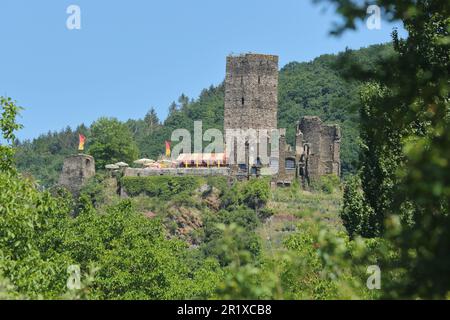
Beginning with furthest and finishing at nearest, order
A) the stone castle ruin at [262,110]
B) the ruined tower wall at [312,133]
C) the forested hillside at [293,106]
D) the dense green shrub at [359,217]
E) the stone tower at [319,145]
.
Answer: the forested hillside at [293,106]
the stone castle ruin at [262,110]
the ruined tower wall at [312,133]
the stone tower at [319,145]
the dense green shrub at [359,217]

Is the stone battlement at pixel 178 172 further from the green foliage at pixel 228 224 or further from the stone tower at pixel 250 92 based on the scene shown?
the stone tower at pixel 250 92

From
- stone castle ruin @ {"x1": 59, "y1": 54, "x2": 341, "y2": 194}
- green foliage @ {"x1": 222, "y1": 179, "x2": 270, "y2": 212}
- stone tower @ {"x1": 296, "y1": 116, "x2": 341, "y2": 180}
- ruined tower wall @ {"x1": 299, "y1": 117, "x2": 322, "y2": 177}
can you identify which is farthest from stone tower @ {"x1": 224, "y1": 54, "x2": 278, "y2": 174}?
green foliage @ {"x1": 222, "y1": 179, "x2": 270, "y2": 212}

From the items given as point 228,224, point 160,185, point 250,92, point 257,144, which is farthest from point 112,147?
point 228,224

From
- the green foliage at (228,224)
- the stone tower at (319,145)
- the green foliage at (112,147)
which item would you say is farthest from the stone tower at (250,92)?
the green foliage at (228,224)

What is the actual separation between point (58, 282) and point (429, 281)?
60.3ft

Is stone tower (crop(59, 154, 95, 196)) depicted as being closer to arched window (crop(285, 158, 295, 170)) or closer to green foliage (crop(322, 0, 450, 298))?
arched window (crop(285, 158, 295, 170))

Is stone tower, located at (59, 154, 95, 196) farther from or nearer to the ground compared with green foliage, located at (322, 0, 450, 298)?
nearer to the ground

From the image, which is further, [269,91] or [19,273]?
[269,91]

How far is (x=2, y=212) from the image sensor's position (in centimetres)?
2230

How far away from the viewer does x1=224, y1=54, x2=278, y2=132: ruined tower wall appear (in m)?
72.6

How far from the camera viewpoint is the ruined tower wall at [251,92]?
2859 inches

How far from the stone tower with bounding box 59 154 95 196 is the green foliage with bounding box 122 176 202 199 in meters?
4.95
